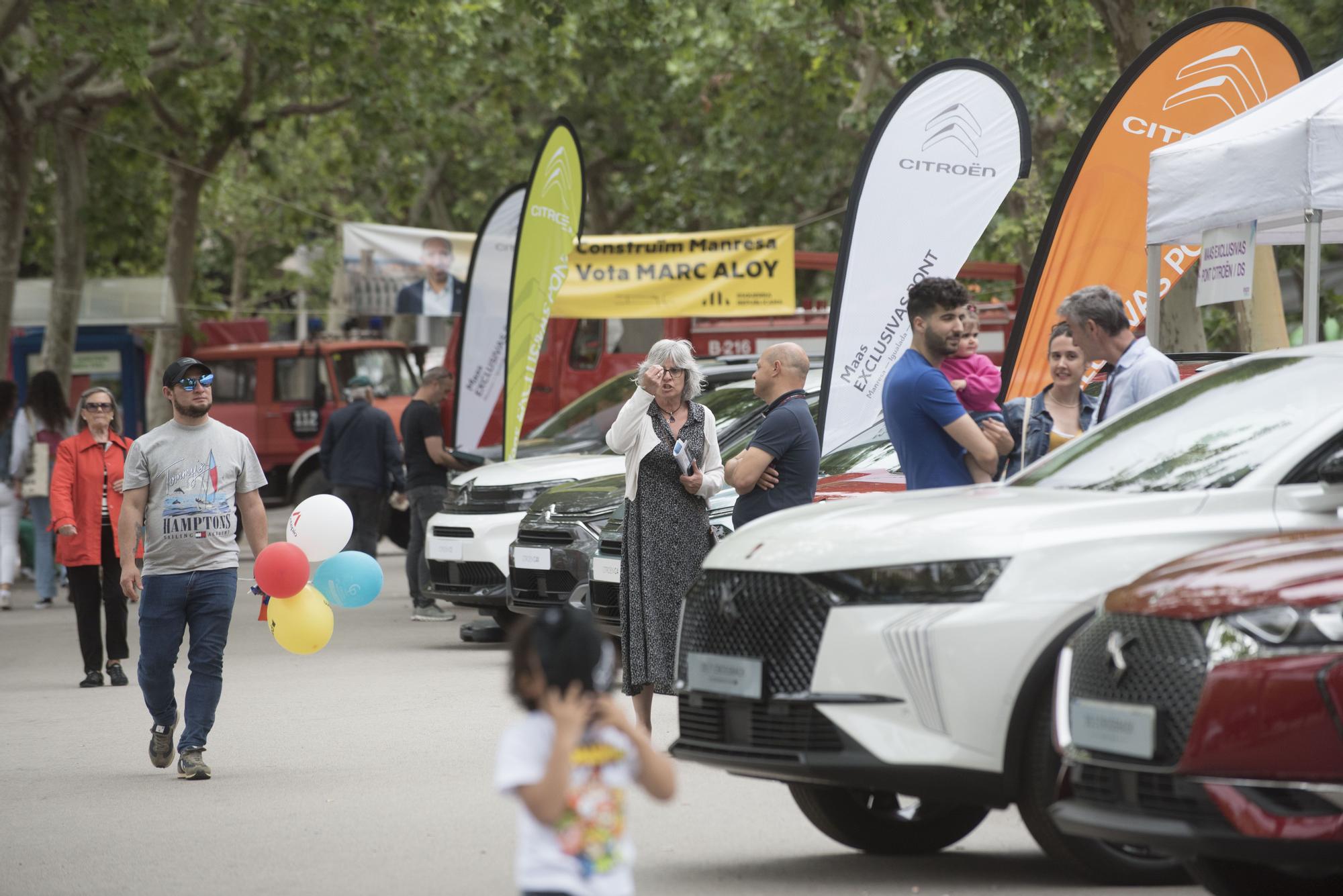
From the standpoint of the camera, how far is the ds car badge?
459 cm

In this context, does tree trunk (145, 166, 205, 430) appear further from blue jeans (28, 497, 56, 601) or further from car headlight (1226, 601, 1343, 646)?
car headlight (1226, 601, 1343, 646)

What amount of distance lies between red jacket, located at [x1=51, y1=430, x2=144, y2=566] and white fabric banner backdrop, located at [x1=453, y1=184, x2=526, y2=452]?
5.92 meters

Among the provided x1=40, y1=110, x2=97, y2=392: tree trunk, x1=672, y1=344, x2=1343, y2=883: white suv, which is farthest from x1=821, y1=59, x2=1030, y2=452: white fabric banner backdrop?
x1=40, y1=110, x2=97, y2=392: tree trunk

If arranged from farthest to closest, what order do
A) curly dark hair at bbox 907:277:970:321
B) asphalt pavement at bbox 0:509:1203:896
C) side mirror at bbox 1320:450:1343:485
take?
curly dark hair at bbox 907:277:970:321 < asphalt pavement at bbox 0:509:1203:896 < side mirror at bbox 1320:450:1343:485

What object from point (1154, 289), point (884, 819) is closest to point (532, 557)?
point (1154, 289)

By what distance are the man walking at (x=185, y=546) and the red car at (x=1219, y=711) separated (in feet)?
14.6

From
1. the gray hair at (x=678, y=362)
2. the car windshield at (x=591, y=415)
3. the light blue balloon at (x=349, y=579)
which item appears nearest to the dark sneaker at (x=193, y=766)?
the light blue balloon at (x=349, y=579)

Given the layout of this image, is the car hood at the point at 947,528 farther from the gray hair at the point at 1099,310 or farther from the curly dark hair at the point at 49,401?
the curly dark hair at the point at 49,401

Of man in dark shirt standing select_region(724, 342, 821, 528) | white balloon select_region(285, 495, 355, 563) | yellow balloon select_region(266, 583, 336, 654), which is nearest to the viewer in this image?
man in dark shirt standing select_region(724, 342, 821, 528)

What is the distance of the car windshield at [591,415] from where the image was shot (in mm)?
14664

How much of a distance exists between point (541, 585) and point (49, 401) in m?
5.59

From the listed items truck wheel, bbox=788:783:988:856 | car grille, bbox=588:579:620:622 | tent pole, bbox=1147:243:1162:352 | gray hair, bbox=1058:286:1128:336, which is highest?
tent pole, bbox=1147:243:1162:352

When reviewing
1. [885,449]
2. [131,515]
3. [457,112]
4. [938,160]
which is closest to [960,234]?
[938,160]

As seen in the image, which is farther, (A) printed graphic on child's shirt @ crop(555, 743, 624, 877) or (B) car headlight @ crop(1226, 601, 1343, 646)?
(B) car headlight @ crop(1226, 601, 1343, 646)
